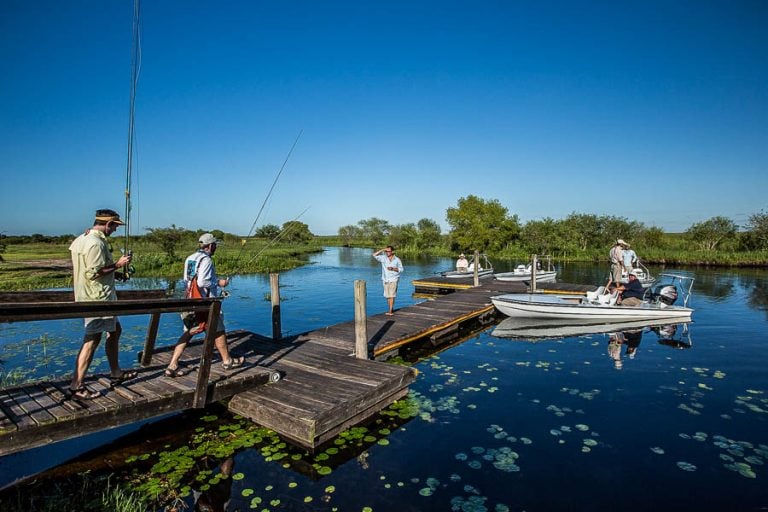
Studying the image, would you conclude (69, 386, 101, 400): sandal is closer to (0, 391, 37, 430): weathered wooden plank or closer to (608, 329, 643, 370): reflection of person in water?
(0, 391, 37, 430): weathered wooden plank

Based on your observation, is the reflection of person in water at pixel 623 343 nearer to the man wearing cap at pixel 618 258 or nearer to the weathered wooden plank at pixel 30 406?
the man wearing cap at pixel 618 258

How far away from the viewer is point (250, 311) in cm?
1828

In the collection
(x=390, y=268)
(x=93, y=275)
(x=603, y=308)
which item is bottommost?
(x=603, y=308)

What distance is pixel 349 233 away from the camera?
395ft

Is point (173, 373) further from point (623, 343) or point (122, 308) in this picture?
point (623, 343)

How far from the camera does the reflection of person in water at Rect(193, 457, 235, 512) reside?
187 inches

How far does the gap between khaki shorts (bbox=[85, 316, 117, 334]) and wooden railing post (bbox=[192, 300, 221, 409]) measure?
117cm

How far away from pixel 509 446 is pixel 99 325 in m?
6.13

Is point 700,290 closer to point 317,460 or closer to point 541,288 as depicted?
point 541,288

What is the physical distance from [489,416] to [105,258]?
21.8ft

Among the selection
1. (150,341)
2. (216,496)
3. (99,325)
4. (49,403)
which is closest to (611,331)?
(216,496)

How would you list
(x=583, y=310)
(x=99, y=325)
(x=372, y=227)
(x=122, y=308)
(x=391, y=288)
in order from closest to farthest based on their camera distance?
(x=122, y=308) → (x=99, y=325) → (x=391, y=288) → (x=583, y=310) → (x=372, y=227)

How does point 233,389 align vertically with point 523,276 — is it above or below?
below

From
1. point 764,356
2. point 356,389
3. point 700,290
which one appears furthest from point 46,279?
point 700,290
